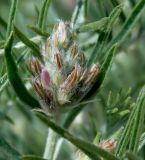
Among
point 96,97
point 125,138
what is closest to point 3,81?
point 125,138

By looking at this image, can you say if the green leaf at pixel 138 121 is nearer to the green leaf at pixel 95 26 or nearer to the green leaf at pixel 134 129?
the green leaf at pixel 134 129

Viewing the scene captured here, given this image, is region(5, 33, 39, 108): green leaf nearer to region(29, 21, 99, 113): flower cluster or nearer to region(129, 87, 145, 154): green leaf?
region(29, 21, 99, 113): flower cluster

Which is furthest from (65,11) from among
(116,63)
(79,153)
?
(79,153)

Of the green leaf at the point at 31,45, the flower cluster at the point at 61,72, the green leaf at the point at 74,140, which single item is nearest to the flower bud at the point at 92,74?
the flower cluster at the point at 61,72

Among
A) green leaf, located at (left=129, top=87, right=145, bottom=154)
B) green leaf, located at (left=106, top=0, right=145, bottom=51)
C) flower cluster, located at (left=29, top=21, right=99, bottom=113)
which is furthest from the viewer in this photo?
green leaf, located at (left=106, top=0, right=145, bottom=51)

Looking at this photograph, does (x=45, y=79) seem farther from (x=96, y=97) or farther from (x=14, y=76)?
(x=96, y=97)

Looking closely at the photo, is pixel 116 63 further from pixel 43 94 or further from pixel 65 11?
pixel 43 94

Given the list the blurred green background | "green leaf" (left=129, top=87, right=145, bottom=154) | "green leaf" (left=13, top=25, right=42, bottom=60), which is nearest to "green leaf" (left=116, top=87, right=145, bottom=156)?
"green leaf" (left=129, top=87, right=145, bottom=154)
